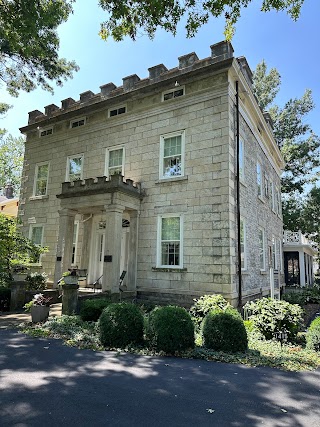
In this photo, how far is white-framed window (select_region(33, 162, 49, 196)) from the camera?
15.8m

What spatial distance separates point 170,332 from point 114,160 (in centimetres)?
925

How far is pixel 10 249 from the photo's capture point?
1186 centimetres

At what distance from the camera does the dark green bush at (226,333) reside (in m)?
6.46

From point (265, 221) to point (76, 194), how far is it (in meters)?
10.2

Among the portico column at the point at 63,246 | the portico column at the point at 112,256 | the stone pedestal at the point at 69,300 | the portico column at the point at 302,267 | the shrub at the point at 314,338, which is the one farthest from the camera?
the portico column at the point at 302,267

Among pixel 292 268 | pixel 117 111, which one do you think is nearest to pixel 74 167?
pixel 117 111

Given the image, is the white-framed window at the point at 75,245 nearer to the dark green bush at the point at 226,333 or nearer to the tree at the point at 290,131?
the dark green bush at the point at 226,333

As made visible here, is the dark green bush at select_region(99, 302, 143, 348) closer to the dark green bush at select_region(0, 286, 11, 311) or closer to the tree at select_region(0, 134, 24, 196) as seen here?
the dark green bush at select_region(0, 286, 11, 311)

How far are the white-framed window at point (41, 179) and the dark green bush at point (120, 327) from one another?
35.0 ft

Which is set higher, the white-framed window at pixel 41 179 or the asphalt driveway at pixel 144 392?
the white-framed window at pixel 41 179

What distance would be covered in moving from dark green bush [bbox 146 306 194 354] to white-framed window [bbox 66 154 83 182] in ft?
32.2

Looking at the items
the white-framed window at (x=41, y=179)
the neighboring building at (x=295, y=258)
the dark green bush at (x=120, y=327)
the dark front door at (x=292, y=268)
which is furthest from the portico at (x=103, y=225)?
the dark front door at (x=292, y=268)

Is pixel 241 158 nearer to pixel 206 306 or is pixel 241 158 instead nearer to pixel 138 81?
pixel 138 81

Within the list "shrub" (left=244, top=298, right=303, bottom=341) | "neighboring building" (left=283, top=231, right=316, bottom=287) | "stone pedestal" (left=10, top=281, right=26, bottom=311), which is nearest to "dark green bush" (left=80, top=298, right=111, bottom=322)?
"stone pedestal" (left=10, top=281, right=26, bottom=311)
